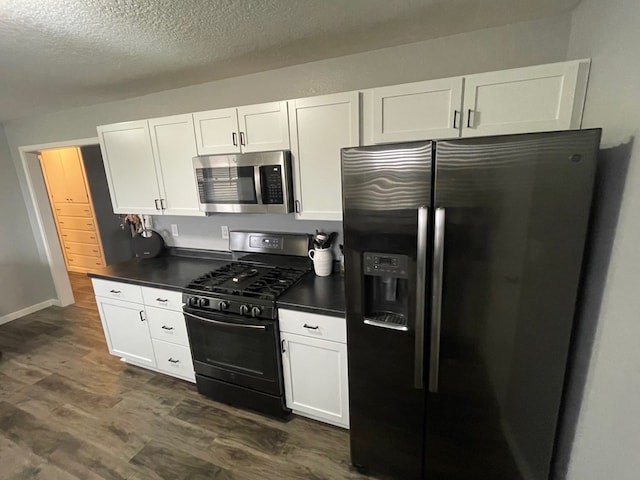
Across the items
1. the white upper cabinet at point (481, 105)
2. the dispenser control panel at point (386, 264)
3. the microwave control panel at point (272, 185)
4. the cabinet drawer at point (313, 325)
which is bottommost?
the cabinet drawer at point (313, 325)

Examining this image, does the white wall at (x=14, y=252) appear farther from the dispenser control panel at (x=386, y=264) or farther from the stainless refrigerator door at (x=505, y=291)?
the stainless refrigerator door at (x=505, y=291)

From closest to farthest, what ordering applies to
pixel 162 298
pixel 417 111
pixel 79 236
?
1. pixel 417 111
2. pixel 162 298
3. pixel 79 236

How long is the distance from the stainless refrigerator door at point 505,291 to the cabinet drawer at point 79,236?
5.71m

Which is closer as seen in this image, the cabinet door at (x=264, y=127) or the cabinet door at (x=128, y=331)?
the cabinet door at (x=264, y=127)

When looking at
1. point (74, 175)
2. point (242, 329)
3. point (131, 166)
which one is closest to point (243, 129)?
point (131, 166)

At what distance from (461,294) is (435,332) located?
0.21m

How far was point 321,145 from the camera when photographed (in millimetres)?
1914

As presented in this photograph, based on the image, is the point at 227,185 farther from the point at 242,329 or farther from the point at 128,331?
the point at 128,331

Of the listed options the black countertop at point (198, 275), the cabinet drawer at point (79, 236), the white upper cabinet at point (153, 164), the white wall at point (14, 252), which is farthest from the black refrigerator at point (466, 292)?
the cabinet drawer at point (79, 236)

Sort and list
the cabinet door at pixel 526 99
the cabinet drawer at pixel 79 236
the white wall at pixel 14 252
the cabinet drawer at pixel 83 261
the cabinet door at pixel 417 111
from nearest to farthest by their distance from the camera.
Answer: the cabinet door at pixel 526 99 → the cabinet door at pixel 417 111 → the white wall at pixel 14 252 → the cabinet drawer at pixel 79 236 → the cabinet drawer at pixel 83 261

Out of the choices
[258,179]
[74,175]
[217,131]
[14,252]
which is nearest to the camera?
[258,179]

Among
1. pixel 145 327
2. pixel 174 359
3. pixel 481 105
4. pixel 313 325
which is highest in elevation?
pixel 481 105

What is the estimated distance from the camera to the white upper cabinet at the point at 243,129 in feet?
6.54

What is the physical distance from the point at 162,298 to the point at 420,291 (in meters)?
1.94
